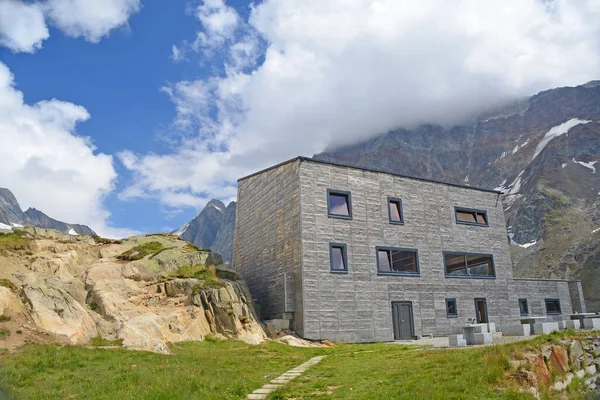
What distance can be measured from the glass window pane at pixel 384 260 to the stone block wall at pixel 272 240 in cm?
542

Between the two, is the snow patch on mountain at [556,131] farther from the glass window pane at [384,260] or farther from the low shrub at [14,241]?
the low shrub at [14,241]

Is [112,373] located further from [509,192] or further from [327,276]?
[509,192]

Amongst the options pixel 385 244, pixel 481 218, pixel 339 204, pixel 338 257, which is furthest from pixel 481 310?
pixel 339 204

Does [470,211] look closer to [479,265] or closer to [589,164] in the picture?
[479,265]

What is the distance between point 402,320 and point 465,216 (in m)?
9.99

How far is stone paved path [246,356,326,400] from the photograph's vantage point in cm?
1045

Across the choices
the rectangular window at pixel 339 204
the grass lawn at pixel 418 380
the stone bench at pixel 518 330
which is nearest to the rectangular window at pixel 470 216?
the rectangular window at pixel 339 204

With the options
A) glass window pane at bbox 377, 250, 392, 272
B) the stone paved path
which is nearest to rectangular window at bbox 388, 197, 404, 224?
glass window pane at bbox 377, 250, 392, 272

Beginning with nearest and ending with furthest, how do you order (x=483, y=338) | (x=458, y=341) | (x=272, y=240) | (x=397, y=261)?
(x=483, y=338) → (x=458, y=341) → (x=397, y=261) → (x=272, y=240)

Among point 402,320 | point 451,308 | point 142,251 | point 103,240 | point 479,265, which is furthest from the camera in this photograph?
point 479,265

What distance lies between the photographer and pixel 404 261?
2880cm

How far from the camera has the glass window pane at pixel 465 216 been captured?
32.4 m

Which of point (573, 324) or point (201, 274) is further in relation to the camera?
point (201, 274)

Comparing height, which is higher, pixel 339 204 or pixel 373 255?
pixel 339 204
